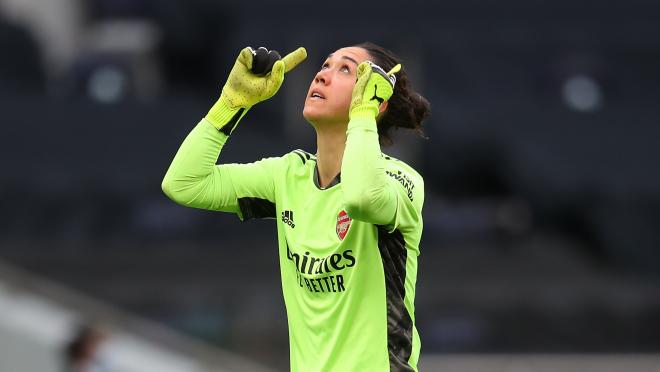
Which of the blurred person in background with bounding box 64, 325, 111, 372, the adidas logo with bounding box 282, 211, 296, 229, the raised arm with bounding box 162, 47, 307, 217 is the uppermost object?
the blurred person in background with bounding box 64, 325, 111, 372

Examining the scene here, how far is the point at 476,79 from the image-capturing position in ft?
48.2

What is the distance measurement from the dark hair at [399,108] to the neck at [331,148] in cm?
21

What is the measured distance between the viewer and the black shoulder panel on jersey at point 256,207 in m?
4.00

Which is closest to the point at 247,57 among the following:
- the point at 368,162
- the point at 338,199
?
the point at 338,199

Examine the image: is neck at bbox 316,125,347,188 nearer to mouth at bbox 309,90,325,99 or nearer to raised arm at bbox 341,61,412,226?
mouth at bbox 309,90,325,99

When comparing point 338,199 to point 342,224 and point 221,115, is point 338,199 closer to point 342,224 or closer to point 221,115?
point 342,224

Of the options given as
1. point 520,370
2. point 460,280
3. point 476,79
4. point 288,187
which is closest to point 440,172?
point 476,79

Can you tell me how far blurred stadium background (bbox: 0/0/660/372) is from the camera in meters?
10.3

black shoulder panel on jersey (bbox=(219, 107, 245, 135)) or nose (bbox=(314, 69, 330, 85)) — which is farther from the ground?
nose (bbox=(314, 69, 330, 85))

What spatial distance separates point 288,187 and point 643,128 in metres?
10.6

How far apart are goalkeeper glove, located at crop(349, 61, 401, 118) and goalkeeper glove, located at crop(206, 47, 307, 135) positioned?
0.37 metres

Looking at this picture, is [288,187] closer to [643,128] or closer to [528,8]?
[643,128]

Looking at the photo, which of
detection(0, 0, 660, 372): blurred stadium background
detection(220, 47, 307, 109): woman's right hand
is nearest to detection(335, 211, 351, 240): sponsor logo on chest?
detection(220, 47, 307, 109): woman's right hand

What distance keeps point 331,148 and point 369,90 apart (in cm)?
28
